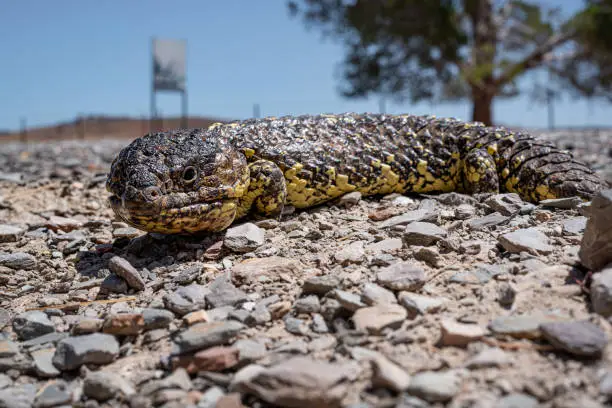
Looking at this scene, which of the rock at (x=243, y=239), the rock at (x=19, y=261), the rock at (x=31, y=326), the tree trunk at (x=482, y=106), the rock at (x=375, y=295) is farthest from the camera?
the tree trunk at (x=482, y=106)

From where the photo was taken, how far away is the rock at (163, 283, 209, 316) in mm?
2982

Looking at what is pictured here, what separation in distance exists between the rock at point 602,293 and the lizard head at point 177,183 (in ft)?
7.88

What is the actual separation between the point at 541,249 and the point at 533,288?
1.70ft

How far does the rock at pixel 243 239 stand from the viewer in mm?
3773

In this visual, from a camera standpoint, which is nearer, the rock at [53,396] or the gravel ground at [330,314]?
the gravel ground at [330,314]

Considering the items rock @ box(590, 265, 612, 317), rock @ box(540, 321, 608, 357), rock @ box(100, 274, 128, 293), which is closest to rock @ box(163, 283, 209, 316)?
rock @ box(100, 274, 128, 293)

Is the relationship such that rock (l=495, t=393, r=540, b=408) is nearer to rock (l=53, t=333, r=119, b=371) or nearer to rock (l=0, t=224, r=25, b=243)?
rock (l=53, t=333, r=119, b=371)

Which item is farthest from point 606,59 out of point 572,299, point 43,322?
point 43,322

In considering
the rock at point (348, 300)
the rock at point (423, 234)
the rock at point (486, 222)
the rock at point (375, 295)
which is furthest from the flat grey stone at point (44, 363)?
the rock at point (486, 222)

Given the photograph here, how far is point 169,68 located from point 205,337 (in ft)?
62.1

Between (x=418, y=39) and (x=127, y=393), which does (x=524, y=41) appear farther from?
(x=127, y=393)

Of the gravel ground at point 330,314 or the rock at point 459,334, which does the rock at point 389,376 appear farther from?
the rock at point 459,334

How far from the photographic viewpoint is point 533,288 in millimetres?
2754

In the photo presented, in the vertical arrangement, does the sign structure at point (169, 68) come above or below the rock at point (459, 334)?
above
